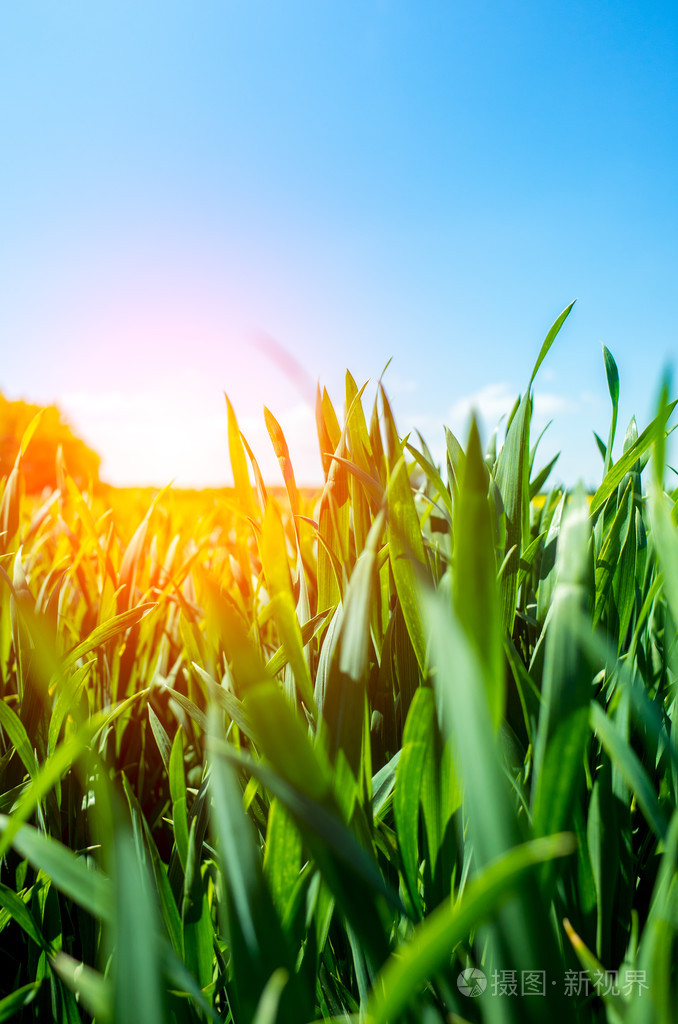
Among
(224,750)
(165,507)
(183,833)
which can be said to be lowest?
(183,833)

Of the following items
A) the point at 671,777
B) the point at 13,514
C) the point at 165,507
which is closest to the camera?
the point at 671,777

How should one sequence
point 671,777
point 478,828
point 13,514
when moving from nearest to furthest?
point 478,828, point 671,777, point 13,514

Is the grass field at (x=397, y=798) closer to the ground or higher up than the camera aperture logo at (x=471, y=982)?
higher up

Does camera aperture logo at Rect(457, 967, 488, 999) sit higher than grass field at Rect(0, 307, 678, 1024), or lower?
lower

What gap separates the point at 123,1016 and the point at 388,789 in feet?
0.59

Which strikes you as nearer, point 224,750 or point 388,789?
point 224,750

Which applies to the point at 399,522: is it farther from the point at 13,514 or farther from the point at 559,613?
the point at 13,514

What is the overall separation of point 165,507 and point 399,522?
702 millimetres

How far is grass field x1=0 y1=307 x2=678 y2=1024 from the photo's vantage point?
6.2 inches

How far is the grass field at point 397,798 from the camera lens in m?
0.16

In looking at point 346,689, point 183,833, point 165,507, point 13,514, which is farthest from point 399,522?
point 165,507

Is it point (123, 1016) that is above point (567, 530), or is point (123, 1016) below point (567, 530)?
below

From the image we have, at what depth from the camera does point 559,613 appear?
17 cm

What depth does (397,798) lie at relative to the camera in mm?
229
